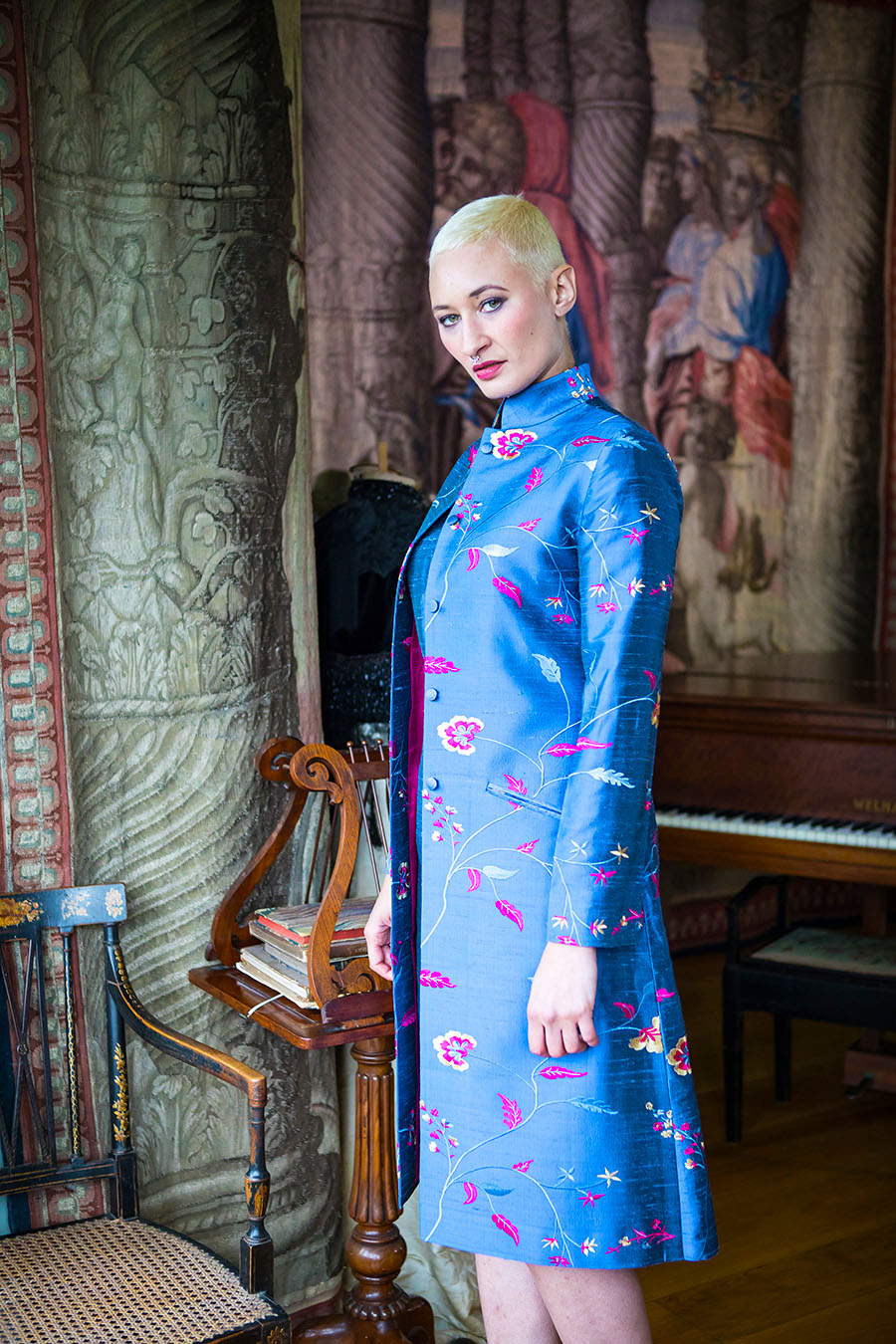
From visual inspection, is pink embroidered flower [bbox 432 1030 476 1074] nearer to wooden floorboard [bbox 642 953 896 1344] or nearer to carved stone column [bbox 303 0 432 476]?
wooden floorboard [bbox 642 953 896 1344]

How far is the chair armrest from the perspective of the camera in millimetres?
1976

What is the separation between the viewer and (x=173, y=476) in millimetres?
2312

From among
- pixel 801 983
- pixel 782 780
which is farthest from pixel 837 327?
pixel 801 983

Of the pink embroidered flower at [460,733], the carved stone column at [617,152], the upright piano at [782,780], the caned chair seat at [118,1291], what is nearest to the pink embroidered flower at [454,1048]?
the pink embroidered flower at [460,733]

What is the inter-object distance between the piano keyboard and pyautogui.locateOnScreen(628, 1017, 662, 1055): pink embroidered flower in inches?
78.8

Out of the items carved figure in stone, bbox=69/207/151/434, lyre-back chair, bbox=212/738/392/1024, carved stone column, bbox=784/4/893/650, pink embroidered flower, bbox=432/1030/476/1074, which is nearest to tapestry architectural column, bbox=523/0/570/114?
carved stone column, bbox=784/4/893/650

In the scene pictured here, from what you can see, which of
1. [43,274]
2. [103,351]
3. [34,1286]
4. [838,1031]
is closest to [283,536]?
[103,351]

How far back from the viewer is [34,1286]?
6.32 feet

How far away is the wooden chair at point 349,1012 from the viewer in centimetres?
204

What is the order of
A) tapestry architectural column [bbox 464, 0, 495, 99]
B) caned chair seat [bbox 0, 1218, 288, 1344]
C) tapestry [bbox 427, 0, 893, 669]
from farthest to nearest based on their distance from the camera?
tapestry [bbox 427, 0, 893, 669] < tapestry architectural column [bbox 464, 0, 495, 99] < caned chair seat [bbox 0, 1218, 288, 1344]

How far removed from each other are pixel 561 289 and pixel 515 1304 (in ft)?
4.09

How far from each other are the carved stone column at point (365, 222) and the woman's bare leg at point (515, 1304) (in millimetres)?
2693

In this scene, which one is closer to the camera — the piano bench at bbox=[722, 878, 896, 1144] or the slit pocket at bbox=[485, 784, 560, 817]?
the slit pocket at bbox=[485, 784, 560, 817]

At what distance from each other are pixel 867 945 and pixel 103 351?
7.81 feet
